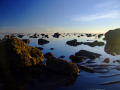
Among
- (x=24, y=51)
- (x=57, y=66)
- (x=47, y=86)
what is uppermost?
(x=24, y=51)

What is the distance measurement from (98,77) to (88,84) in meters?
1.85

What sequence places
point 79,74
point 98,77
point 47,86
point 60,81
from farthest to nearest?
point 79,74 < point 98,77 < point 60,81 < point 47,86

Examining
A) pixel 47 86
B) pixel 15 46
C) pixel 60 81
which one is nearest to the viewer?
pixel 47 86

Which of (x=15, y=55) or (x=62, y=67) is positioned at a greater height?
(x=15, y=55)

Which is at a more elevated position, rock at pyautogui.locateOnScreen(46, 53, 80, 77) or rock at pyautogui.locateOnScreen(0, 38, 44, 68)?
rock at pyautogui.locateOnScreen(0, 38, 44, 68)

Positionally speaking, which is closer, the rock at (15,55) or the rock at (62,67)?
the rock at (62,67)

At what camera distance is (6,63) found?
1255 centimetres

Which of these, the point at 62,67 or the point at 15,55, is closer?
the point at 62,67

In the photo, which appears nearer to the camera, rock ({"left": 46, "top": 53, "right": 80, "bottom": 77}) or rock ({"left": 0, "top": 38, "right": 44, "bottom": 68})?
rock ({"left": 46, "top": 53, "right": 80, "bottom": 77})

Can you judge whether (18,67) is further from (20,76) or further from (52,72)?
(52,72)

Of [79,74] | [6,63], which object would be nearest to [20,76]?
[6,63]

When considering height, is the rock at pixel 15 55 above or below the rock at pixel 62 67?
above

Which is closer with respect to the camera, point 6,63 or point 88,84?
point 88,84

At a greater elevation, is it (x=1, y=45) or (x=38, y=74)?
(x=1, y=45)
